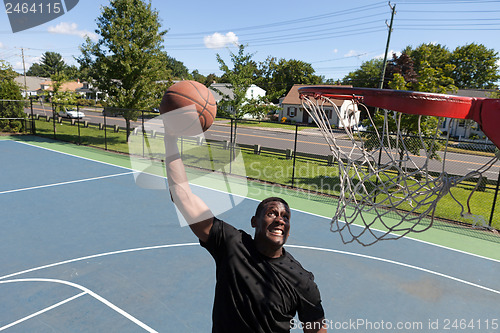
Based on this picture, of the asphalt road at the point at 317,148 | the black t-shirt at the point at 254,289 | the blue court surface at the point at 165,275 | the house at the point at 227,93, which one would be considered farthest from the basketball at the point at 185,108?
the asphalt road at the point at 317,148

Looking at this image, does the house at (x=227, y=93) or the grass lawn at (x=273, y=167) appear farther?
the house at (x=227, y=93)

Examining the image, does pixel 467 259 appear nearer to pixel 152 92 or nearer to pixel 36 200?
pixel 36 200

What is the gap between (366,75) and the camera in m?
59.9

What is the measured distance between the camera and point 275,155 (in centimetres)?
1975

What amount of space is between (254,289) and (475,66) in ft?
214

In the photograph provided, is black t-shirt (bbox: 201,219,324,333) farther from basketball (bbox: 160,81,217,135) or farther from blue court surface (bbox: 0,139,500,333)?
blue court surface (bbox: 0,139,500,333)

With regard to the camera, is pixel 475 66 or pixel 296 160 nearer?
pixel 296 160

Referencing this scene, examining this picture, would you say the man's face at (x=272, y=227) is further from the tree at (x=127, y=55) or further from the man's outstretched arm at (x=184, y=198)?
the tree at (x=127, y=55)

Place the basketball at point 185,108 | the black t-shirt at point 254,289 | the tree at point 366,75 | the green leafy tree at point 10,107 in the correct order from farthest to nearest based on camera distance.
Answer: the tree at point 366,75, the green leafy tree at point 10,107, the basketball at point 185,108, the black t-shirt at point 254,289

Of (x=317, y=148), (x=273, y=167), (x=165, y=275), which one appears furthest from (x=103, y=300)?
(x=317, y=148)

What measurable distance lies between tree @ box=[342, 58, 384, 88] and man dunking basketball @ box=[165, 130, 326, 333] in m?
58.9

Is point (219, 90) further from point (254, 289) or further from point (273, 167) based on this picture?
point (254, 289)

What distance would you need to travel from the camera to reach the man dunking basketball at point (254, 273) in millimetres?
2062

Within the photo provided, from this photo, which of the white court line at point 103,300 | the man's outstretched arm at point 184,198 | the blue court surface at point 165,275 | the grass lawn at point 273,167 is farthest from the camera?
the grass lawn at point 273,167
